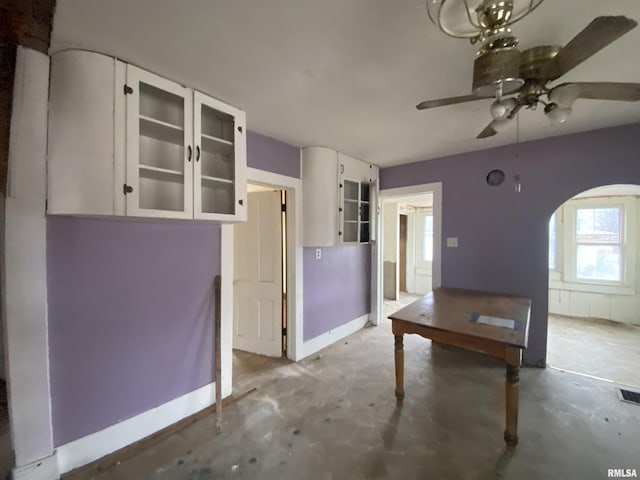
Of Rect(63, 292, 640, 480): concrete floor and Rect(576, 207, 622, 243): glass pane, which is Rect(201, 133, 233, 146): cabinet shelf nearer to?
Rect(63, 292, 640, 480): concrete floor

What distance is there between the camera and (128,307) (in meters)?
1.81

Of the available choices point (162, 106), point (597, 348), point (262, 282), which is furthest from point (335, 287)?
point (597, 348)

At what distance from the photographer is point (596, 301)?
14.8 feet

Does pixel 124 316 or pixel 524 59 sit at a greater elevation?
pixel 524 59

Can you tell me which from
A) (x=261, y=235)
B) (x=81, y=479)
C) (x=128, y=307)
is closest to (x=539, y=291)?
(x=261, y=235)

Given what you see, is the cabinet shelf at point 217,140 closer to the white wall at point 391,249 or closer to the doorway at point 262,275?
the doorway at point 262,275

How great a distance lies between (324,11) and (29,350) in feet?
7.29

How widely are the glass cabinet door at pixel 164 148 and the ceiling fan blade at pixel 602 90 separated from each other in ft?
6.63

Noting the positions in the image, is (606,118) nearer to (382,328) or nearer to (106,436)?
(382,328)

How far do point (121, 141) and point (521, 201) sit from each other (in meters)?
3.48

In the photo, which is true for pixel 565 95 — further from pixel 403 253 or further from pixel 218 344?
pixel 403 253

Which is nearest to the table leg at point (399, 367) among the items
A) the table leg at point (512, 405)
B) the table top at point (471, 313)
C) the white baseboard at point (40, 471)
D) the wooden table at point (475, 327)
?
the wooden table at point (475, 327)

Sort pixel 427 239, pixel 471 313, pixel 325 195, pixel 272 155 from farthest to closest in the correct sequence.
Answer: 1. pixel 427 239
2. pixel 325 195
3. pixel 272 155
4. pixel 471 313

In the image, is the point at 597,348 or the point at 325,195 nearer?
the point at 325,195
